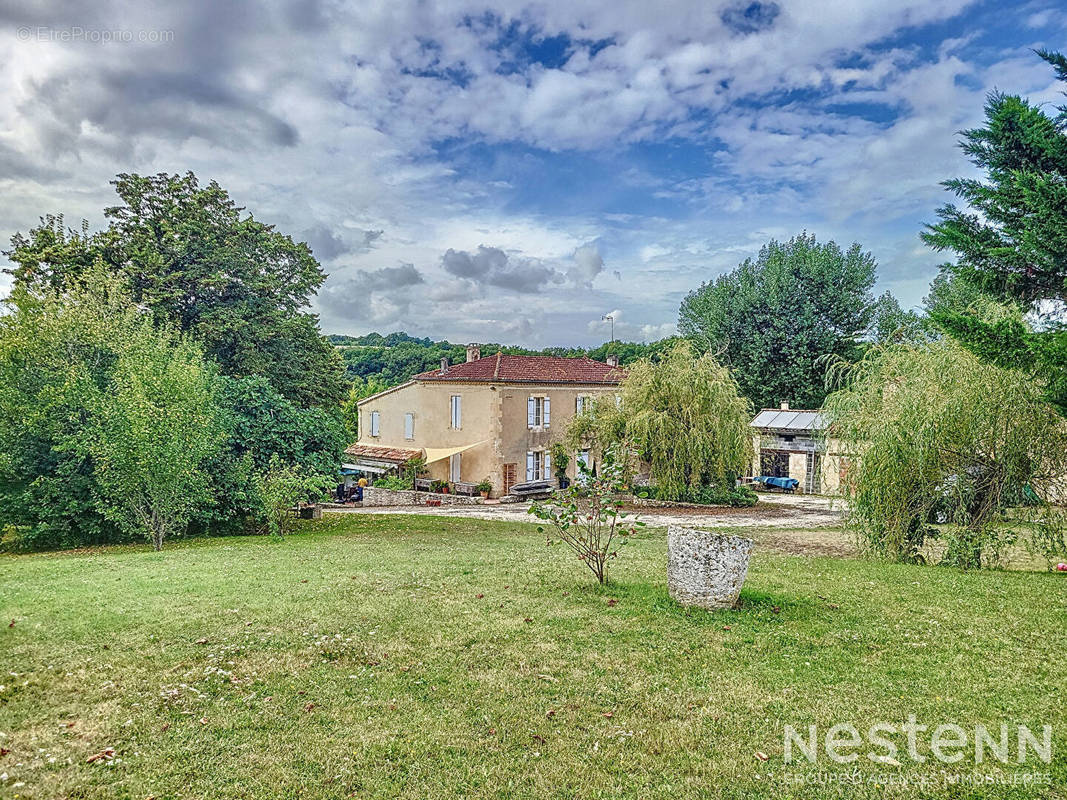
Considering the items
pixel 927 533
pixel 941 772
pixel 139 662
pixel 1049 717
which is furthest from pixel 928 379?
pixel 139 662

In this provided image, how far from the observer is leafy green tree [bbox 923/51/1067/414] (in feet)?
39.2

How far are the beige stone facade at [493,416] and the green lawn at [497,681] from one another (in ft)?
73.0

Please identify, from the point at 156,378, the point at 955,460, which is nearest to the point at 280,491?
the point at 156,378

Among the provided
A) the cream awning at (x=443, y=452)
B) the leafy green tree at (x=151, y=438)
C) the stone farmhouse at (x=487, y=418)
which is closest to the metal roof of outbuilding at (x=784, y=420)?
the stone farmhouse at (x=487, y=418)

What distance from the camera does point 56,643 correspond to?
7602 mm

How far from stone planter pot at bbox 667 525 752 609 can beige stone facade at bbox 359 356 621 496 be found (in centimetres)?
2451

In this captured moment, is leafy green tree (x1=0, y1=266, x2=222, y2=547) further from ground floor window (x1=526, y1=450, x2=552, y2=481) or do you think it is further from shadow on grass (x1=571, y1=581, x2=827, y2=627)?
ground floor window (x1=526, y1=450, x2=552, y2=481)

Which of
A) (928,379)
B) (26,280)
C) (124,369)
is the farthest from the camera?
(26,280)

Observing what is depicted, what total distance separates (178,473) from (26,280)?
13.0 metres

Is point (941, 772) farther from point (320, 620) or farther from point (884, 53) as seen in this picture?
point (884, 53)

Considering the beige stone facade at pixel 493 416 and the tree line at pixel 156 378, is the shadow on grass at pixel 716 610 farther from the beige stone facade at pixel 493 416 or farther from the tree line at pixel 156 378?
the beige stone facade at pixel 493 416

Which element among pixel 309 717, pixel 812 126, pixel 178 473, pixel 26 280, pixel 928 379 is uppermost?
pixel 812 126

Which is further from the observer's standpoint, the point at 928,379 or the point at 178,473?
the point at 178,473

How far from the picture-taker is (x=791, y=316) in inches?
1417
